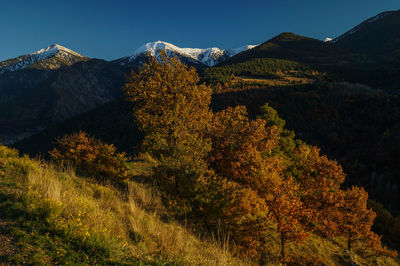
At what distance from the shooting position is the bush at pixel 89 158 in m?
11.7

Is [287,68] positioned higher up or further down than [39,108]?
further down

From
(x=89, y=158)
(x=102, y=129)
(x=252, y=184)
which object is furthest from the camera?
(x=102, y=129)

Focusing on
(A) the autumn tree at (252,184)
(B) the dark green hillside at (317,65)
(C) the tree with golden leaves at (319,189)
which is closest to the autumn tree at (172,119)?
(A) the autumn tree at (252,184)

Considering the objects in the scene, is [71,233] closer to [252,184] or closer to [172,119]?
[172,119]

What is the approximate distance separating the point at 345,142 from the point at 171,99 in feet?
205

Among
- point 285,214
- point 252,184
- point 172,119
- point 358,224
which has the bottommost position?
point 358,224

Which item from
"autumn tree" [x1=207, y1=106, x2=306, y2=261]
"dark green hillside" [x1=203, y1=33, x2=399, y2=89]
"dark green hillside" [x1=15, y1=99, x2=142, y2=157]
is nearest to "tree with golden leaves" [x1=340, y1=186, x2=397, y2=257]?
"autumn tree" [x1=207, y1=106, x2=306, y2=261]

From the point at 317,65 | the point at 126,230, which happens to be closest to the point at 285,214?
the point at 126,230

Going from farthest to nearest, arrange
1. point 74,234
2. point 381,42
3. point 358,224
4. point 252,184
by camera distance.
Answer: point 381,42 < point 358,224 < point 252,184 < point 74,234

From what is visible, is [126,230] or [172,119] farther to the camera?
[172,119]

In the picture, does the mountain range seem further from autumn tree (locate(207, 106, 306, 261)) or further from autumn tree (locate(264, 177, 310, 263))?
autumn tree (locate(264, 177, 310, 263))

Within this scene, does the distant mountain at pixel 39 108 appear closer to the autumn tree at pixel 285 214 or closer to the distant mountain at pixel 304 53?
the autumn tree at pixel 285 214

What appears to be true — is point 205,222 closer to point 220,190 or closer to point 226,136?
point 220,190

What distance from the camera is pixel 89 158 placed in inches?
484
